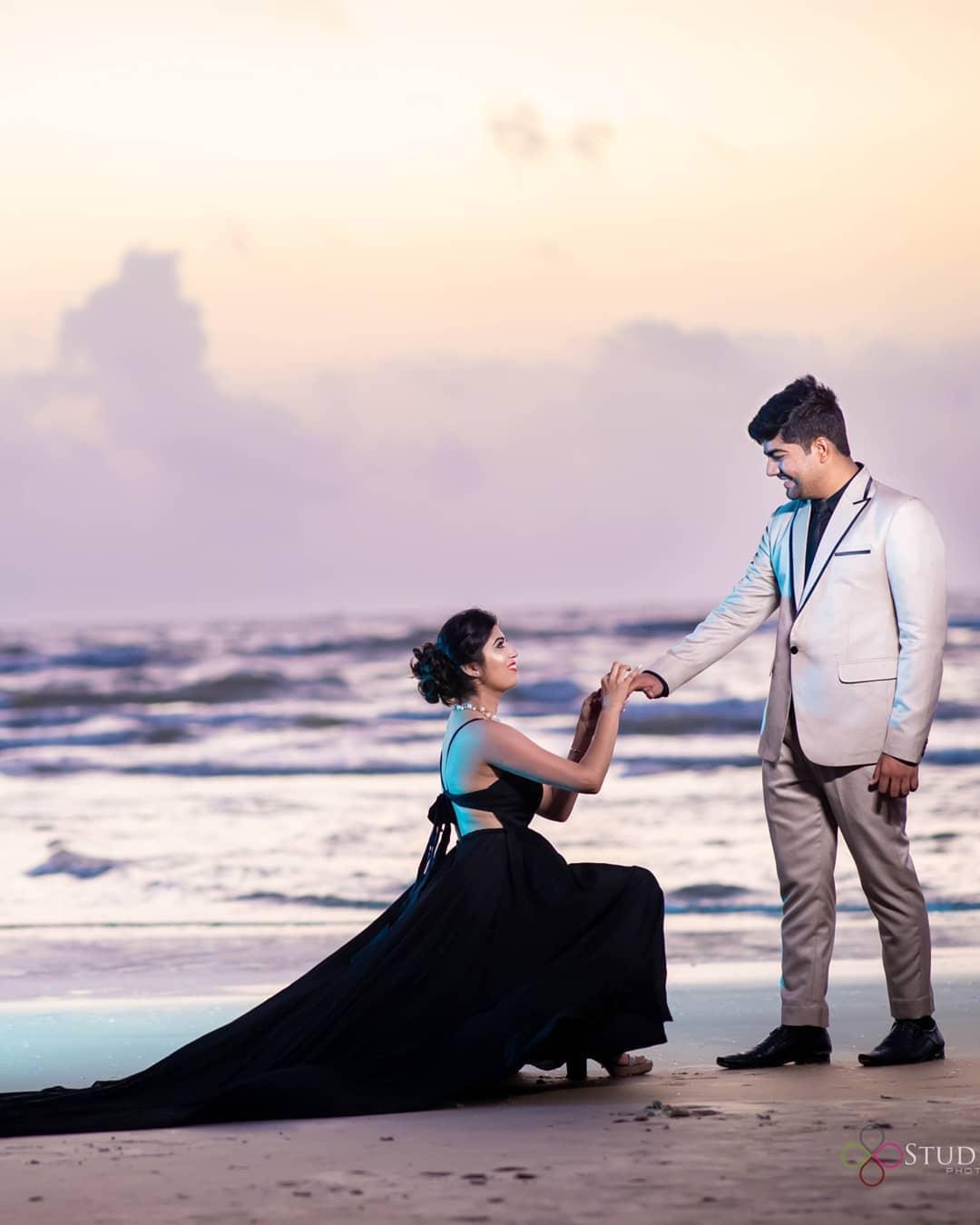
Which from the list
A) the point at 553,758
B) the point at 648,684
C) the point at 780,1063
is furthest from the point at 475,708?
the point at 780,1063

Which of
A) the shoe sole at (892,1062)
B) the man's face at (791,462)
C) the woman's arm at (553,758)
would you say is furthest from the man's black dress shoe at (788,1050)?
the man's face at (791,462)

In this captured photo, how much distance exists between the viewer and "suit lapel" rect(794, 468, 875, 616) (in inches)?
159

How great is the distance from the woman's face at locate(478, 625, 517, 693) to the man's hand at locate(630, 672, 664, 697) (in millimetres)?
296

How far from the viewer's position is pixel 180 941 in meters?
6.09

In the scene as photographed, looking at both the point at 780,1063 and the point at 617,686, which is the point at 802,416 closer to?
the point at 617,686

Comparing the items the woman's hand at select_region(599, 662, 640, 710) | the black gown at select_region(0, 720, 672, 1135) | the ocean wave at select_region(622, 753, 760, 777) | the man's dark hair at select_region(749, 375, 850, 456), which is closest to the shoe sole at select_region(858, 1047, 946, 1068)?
the black gown at select_region(0, 720, 672, 1135)

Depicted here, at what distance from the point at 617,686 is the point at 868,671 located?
57 cm

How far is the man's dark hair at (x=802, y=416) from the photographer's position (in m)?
4.05

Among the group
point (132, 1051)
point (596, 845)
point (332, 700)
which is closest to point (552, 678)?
point (332, 700)

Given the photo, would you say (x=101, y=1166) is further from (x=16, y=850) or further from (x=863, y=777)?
(x=16, y=850)

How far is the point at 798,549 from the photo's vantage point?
13.6 ft

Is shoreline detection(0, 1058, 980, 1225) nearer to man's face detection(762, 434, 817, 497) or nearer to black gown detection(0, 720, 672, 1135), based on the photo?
black gown detection(0, 720, 672, 1135)

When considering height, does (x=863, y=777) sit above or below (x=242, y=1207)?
above

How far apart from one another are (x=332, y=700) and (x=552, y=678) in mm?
2566
